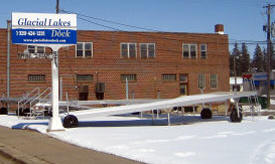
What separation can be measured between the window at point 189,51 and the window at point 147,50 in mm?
3636

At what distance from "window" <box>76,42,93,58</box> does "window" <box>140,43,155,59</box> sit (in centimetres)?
530

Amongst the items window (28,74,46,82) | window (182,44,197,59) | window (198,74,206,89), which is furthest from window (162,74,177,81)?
window (28,74,46,82)

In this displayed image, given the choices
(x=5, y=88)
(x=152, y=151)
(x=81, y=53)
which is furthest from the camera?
(x=81, y=53)

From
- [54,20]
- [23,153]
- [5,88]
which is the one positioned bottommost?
[23,153]

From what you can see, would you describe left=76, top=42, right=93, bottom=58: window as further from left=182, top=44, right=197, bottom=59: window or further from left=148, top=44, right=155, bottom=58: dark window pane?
left=182, top=44, right=197, bottom=59: window

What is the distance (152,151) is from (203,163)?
1946 millimetres

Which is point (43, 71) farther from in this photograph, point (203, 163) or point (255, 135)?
point (203, 163)

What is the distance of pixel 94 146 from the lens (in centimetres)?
1097

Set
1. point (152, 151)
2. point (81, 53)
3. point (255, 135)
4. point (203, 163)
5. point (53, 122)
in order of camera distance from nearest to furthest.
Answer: point (203, 163) < point (152, 151) < point (255, 135) < point (53, 122) < point (81, 53)

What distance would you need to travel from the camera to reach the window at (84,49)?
119 ft

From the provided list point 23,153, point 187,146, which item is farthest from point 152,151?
point 23,153

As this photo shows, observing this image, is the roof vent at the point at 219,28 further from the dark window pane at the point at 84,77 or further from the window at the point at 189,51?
the dark window pane at the point at 84,77

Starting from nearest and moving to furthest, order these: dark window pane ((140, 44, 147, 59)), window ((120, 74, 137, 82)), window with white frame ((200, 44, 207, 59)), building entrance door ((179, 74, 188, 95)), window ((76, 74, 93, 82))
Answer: window ((76, 74, 93, 82))
window ((120, 74, 137, 82))
dark window pane ((140, 44, 147, 59))
building entrance door ((179, 74, 188, 95))
window with white frame ((200, 44, 207, 59))

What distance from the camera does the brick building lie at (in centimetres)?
3444
